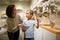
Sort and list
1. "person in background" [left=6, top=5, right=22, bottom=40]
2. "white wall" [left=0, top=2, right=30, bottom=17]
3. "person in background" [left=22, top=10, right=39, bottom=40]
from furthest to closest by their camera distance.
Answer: "white wall" [left=0, top=2, right=30, bottom=17]
"person in background" [left=22, top=10, right=39, bottom=40]
"person in background" [left=6, top=5, right=22, bottom=40]

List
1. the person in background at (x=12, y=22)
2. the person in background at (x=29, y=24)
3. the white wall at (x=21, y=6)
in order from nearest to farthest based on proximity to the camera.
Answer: the person in background at (x=12, y=22) < the person in background at (x=29, y=24) < the white wall at (x=21, y=6)

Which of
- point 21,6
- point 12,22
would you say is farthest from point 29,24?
point 21,6

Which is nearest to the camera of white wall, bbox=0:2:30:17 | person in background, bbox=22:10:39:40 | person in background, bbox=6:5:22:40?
person in background, bbox=6:5:22:40

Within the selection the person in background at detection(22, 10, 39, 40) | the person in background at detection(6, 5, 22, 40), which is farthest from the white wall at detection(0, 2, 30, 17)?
the person in background at detection(6, 5, 22, 40)

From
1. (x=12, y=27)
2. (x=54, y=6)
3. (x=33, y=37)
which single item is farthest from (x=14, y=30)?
(x=54, y=6)

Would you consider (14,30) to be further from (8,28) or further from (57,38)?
(57,38)

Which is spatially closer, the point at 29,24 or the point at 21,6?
the point at 29,24

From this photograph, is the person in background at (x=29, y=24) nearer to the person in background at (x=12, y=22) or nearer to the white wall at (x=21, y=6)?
the person in background at (x=12, y=22)

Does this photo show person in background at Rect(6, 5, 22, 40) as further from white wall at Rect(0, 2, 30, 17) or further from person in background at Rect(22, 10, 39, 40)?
white wall at Rect(0, 2, 30, 17)

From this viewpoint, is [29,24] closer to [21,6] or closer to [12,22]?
[12,22]

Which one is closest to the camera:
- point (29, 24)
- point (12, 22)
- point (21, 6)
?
point (12, 22)

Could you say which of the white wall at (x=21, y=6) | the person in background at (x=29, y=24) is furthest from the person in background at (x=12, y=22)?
the white wall at (x=21, y=6)

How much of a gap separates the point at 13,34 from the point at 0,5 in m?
3.34

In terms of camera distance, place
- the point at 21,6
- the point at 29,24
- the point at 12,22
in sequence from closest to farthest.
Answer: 1. the point at 12,22
2. the point at 29,24
3. the point at 21,6
